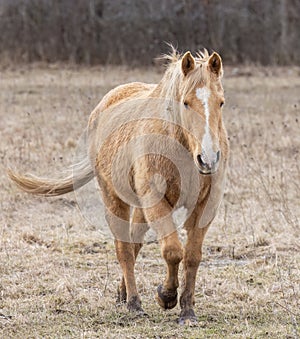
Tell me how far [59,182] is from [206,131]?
2.36 metres

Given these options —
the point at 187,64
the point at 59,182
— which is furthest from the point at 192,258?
the point at 59,182

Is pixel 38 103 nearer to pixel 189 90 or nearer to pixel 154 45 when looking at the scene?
pixel 154 45

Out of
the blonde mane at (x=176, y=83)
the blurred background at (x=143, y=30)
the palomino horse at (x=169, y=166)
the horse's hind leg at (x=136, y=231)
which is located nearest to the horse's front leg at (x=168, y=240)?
the palomino horse at (x=169, y=166)

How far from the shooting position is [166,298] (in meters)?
4.97

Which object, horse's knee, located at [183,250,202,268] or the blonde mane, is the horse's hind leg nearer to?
horse's knee, located at [183,250,202,268]

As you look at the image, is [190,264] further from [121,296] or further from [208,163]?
[208,163]

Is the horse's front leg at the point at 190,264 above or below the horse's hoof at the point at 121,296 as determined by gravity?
above

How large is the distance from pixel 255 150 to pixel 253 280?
5.07m

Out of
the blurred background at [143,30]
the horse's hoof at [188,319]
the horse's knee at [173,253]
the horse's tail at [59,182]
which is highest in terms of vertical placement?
the horse's knee at [173,253]

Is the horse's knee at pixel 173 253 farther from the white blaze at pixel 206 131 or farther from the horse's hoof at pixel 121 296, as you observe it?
the horse's hoof at pixel 121 296

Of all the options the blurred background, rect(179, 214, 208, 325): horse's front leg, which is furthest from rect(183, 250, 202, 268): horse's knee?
the blurred background

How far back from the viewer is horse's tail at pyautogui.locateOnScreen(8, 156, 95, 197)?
20.9 feet

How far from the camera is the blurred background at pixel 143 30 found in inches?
779

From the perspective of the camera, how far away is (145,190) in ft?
16.1
